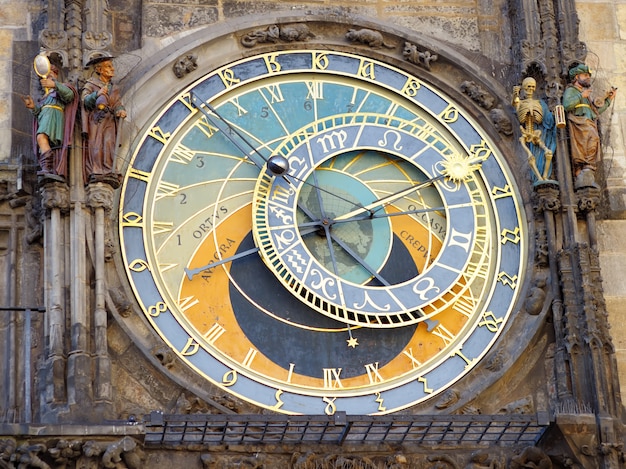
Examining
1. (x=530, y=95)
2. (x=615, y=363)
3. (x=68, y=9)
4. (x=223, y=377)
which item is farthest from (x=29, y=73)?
(x=615, y=363)

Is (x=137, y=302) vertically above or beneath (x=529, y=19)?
beneath

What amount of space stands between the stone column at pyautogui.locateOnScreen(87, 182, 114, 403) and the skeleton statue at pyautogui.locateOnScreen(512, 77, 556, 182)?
9.74ft

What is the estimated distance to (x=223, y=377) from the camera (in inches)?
507

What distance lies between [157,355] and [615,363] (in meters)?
3.05

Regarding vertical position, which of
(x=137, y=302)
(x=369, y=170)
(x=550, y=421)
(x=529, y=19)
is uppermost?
(x=529, y=19)

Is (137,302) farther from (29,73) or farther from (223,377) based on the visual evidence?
(29,73)

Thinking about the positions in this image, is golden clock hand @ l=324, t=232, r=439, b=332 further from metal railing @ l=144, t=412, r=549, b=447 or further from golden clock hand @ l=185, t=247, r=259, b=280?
metal railing @ l=144, t=412, r=549, b=447

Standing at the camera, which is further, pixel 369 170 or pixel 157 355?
pixel 369 170

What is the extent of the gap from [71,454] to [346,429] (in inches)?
69.3

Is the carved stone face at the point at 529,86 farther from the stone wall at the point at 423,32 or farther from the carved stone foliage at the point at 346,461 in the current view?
the carved stone foliage at the point at 346,461

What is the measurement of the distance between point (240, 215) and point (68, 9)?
1861 millimetres

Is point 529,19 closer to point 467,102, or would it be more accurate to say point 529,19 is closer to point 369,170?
point 467,102

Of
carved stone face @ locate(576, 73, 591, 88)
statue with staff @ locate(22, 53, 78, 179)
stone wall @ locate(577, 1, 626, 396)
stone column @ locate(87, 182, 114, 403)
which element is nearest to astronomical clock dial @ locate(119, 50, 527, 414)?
stone column @ locate(87, 182, 114, 403)

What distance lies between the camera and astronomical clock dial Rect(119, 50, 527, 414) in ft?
42.8
